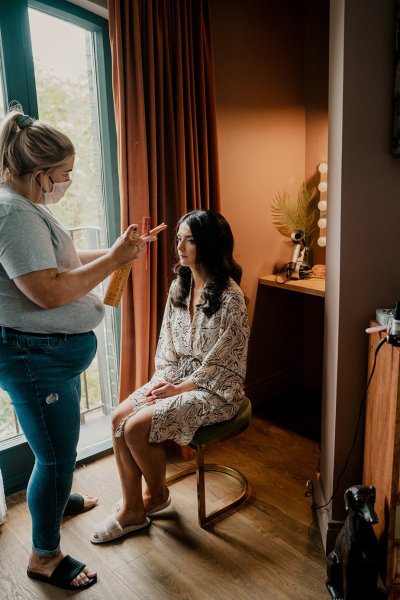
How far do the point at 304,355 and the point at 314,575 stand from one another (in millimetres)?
1684

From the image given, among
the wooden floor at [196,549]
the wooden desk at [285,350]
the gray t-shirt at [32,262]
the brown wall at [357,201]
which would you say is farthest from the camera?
the wooden desk at [285,350]

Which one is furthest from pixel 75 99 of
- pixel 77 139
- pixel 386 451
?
pixel 386 451

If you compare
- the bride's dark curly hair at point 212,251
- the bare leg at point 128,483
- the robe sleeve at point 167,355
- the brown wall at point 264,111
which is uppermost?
the brown wall at point 264,111

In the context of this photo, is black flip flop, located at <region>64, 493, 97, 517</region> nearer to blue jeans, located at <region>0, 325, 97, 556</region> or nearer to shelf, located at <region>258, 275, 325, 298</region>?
blue jeans, located at <region>0, 325, 97, 556</region>

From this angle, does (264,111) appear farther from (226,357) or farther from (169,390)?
(169,390)

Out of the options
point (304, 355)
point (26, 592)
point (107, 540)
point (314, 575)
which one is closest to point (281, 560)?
point (314, 575)

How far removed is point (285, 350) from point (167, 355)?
127 centimetres

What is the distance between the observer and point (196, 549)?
1.77 m

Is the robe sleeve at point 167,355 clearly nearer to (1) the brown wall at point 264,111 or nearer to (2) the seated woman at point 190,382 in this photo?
(2) the seated woman at point 190,382

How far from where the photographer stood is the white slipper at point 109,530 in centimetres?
180

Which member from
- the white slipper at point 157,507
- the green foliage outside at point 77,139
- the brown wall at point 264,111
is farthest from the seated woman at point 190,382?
the brown wall at point 264,111

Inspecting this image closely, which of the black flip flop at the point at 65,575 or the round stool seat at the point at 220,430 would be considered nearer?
the black flip flop at the point at 65,575

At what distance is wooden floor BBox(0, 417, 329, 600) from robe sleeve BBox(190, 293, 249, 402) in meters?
0.51

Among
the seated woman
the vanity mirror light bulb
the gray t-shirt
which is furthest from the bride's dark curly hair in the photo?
the vanity mirror light bulb
